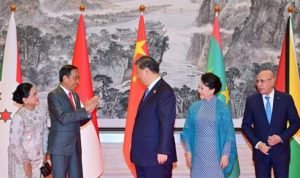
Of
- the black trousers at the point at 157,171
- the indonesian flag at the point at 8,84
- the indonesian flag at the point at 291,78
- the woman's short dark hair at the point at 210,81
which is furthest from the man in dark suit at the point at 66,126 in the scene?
the indonesian flag at the point at 291,78

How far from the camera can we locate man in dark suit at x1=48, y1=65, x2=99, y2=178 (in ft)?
12.9

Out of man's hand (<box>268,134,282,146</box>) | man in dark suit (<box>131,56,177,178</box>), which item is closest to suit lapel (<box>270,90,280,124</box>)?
man's hand (<box>268,134,282,146</box>)

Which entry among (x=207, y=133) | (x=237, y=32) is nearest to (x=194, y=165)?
(x=207, y=133)

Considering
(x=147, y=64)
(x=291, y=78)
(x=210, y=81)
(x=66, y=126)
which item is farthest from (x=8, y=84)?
Answer: (x=291, y=78)

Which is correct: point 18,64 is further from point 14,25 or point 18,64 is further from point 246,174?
point 246,174

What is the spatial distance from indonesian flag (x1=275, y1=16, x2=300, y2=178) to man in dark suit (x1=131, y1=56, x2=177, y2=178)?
1798mm

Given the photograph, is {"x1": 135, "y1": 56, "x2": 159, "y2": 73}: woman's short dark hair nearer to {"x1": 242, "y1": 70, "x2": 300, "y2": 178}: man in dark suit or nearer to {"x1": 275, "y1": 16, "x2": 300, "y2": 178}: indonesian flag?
{"x1": 242, "y1": 70, "x2": 300, "y2": 178}: man in dark suit

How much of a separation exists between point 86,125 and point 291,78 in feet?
7.23

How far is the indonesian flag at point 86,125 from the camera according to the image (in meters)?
4.88

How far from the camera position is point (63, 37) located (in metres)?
5.43

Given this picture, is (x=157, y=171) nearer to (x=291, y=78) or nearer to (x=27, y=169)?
(x=27, y=169)

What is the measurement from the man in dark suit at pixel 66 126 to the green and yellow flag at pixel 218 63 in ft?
5.15

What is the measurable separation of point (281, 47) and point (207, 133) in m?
2.12

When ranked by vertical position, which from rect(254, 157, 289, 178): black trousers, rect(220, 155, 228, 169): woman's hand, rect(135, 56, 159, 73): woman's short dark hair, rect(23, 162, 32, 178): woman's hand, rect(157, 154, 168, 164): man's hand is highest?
rect(135, 56, 159, 73): woman's short dark hair
